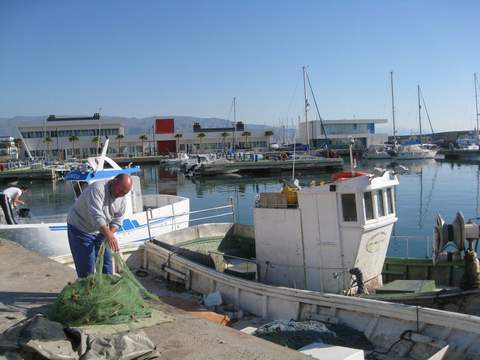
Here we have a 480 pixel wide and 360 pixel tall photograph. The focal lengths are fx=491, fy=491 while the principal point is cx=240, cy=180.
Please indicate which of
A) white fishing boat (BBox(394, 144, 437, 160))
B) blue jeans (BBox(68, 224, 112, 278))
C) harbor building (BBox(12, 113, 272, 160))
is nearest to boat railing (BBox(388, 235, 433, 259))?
blue jeans (BBox(68, 224, 112, 278))

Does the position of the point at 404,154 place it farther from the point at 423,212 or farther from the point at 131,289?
the point at 131,289

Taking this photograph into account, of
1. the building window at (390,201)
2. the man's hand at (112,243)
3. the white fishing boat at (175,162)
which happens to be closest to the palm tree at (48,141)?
the white fishing boat at (175,162)

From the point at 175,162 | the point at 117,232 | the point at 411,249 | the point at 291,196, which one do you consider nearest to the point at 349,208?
the point at 291,196

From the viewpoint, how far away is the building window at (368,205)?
29.0 feet

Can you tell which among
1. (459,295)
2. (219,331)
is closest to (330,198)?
(459,295)

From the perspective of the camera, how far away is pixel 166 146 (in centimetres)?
9519

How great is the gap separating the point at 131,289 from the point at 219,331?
1.08 m

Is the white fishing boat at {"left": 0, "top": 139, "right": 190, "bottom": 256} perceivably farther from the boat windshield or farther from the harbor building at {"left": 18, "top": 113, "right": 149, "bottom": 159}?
the harbor building at {"left": 18, "top": 113, "right": 149, "bottom": 159}

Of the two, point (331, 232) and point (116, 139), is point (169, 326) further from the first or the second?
point (116, 139)

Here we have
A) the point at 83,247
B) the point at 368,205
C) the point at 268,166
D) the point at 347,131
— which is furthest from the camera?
the point at 347,131

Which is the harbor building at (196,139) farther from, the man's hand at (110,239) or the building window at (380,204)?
the man's hand at (110,239)

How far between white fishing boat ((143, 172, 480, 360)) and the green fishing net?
375 cm

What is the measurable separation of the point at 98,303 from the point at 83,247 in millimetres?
1225

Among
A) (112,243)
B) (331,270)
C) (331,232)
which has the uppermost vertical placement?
(112,243)
